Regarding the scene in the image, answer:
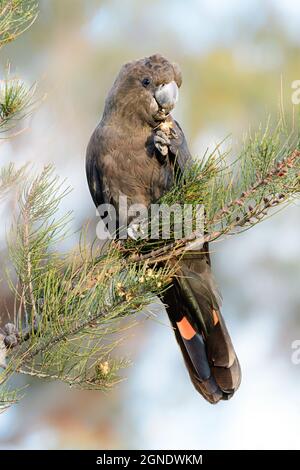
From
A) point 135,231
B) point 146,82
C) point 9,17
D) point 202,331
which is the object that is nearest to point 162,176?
point 146,82

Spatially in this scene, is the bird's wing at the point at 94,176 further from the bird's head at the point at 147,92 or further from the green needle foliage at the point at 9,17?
the green needle foliage at the point at 9,17

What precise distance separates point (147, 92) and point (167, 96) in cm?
13

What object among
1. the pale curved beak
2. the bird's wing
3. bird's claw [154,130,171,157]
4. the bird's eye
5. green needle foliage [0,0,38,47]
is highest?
green needle foliage [0,0,38,47]

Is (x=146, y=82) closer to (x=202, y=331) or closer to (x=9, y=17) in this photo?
(x=202, y=331)

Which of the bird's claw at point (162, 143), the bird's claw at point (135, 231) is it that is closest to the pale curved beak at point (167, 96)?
the bird's claw at point (162, 143)

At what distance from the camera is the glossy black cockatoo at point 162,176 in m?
3.62

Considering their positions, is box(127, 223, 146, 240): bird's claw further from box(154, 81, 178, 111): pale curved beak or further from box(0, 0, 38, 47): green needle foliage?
box(154, 81, 178, 111): pale curved beak

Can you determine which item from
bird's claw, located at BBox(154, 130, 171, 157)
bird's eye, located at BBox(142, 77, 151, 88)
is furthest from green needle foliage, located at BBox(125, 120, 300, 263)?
bird's eye, located at BBox(142, 77, 151, 88)

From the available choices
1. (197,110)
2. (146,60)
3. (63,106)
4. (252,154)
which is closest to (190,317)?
(146,60)

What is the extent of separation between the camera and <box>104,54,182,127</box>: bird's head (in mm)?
3775

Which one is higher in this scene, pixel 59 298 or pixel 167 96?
pixel 167 96

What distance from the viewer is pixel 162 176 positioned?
3646 millimetres

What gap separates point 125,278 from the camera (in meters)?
2.17
